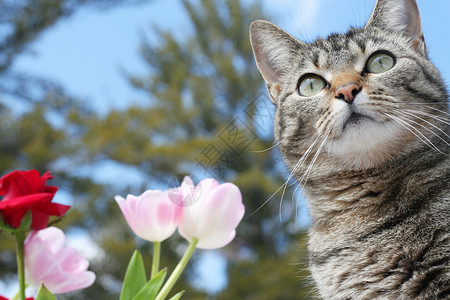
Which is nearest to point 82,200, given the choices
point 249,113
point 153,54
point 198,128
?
point 198,128

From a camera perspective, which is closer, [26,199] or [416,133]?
[26,199]

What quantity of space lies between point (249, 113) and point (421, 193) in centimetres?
36

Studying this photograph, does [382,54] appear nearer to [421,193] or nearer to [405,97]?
[405,97]

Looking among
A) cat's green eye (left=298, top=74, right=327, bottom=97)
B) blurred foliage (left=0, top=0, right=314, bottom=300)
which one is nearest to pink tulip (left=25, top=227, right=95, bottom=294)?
cat's green eye (left=298, top=74, right=327, bottom=97)

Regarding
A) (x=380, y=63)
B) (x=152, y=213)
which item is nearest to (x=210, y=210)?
(x=152, y=213)

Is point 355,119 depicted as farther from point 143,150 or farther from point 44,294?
point 143,150

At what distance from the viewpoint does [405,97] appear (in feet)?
2.90

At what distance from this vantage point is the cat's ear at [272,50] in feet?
3.68

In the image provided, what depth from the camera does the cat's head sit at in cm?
87

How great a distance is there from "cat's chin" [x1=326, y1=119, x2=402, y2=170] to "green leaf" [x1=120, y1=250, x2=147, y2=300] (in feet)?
1.36

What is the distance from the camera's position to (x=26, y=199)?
1.95 ft

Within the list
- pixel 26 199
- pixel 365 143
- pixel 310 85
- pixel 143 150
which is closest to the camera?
pixel 26 199

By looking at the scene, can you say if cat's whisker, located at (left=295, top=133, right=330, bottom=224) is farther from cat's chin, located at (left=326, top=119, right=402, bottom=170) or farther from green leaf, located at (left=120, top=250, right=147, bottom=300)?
green leaf, located at (left=120, top=250, right=147, bottom=300)

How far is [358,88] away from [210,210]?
1.26 feet
